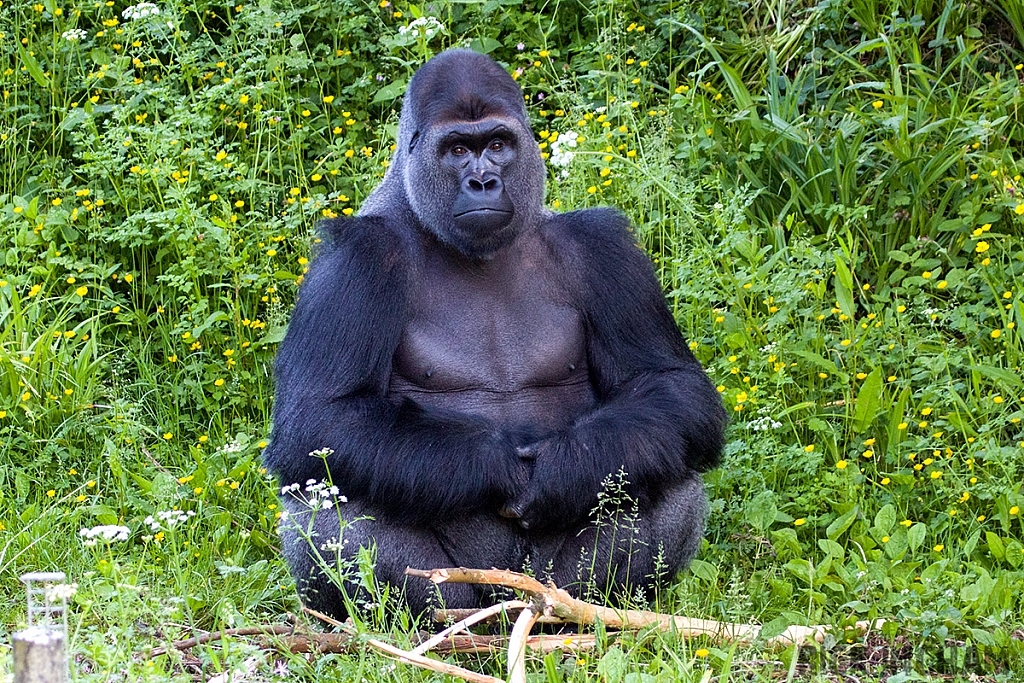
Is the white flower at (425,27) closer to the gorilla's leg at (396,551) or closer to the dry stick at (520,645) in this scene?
the gorilla's leg at (396,551)

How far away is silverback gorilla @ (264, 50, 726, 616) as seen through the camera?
139 inches

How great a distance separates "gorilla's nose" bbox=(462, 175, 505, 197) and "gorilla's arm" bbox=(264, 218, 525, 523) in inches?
12.8

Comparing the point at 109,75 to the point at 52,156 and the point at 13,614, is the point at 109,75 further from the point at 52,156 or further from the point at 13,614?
the point at 13,614

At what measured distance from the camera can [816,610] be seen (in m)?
3.70

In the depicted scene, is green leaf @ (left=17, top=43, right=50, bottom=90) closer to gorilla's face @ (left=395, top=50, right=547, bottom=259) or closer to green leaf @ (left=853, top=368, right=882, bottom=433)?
gorilla's face @ (left=395, top=50, right=547, bottom=259)

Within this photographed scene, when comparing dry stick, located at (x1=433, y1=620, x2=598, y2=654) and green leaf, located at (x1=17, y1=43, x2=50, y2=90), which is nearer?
dry stick, located at (x1=433, y1=620, x2=598, y2=654)

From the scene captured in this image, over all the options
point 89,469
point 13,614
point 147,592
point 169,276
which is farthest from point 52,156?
point 147,592

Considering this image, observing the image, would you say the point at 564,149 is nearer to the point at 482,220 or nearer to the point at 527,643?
the point at 482,220

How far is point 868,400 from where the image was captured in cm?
453

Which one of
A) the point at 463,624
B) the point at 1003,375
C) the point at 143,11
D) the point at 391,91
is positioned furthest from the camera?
the point at 391,91

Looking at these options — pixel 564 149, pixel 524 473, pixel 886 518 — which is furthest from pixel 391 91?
pixel 886 518

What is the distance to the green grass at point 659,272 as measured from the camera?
3.88 metres

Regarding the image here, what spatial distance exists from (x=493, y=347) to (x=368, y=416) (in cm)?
45

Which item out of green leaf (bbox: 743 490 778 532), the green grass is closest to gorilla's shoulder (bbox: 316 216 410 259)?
the green grass
